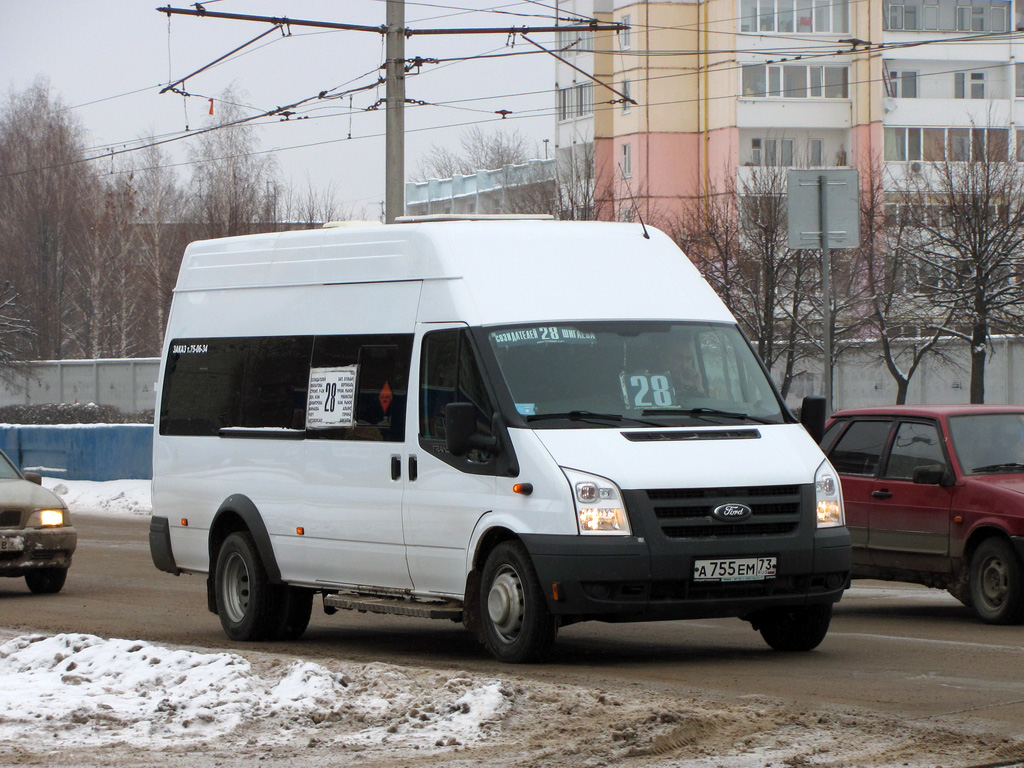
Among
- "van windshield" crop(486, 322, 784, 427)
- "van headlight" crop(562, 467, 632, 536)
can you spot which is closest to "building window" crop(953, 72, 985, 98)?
"van windshield" crop(486, 322, 784, 427)

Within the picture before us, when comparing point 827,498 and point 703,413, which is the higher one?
point 703,413

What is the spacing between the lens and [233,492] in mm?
11359

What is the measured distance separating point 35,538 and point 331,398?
504 centimetres

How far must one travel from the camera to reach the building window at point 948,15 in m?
67.4

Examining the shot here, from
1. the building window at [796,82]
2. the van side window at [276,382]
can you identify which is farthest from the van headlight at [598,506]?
the building window at [796,82]

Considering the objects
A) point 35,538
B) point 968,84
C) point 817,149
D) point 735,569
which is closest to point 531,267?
point 735,569

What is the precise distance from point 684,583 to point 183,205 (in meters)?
75.6

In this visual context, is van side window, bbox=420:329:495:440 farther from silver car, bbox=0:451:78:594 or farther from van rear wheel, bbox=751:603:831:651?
silver car, bbox=0:451:78:594

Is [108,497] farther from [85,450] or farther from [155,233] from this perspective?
[155,233]

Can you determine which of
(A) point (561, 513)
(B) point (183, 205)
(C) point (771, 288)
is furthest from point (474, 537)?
(B) point (183, 205)

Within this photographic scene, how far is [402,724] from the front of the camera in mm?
7117

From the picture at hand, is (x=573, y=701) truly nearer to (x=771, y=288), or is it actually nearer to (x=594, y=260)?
(x=594, y=260)

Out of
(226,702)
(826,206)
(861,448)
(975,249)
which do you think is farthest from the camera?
(975,249)

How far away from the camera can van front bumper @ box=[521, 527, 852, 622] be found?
28.7 ft
